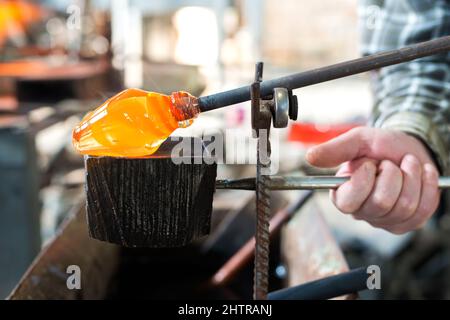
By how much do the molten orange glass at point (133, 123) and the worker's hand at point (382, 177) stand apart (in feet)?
0.88

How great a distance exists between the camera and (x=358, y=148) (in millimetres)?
819

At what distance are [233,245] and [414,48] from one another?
1.10m

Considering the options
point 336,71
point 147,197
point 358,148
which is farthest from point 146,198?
point 358,148

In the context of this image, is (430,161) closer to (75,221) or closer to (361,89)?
Result: (75,221)

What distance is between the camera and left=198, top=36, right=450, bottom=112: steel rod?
62cm

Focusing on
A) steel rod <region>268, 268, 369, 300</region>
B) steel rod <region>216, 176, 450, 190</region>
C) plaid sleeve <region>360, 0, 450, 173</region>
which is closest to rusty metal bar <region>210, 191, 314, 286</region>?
plaid sleeve <region>360, 0, 450, 173</region>

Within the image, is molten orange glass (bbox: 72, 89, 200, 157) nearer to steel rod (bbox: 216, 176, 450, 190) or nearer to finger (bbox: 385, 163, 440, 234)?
steel rod (bbox: 216, 176, 450, 190)

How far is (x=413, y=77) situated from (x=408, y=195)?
451 millimetres

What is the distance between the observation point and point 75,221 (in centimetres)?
124

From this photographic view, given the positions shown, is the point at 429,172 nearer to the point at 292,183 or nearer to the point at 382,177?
the point at 382,177

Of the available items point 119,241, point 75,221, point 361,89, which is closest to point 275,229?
point 75,221

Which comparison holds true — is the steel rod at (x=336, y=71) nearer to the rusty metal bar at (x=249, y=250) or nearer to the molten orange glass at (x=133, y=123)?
the molten orange glass at (x=133, y=123)

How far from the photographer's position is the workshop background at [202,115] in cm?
163

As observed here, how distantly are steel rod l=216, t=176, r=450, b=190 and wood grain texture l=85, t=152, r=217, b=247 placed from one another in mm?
43
